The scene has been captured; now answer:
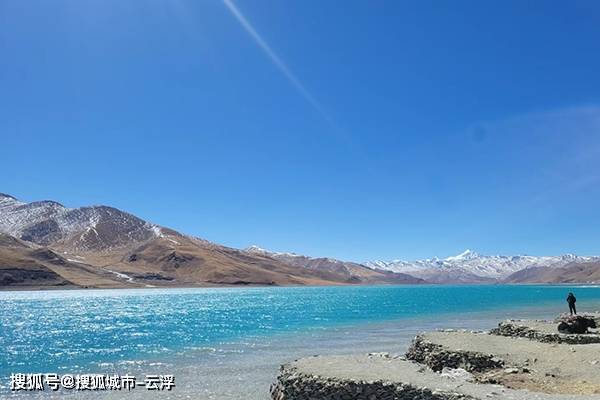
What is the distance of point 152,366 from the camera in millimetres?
36781

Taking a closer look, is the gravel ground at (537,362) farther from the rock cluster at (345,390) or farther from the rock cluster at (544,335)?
the rock cluster at (345,390)

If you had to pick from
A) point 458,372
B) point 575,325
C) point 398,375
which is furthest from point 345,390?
point 575,325

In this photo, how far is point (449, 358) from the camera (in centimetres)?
3003

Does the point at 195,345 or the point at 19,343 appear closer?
the point at 195,345

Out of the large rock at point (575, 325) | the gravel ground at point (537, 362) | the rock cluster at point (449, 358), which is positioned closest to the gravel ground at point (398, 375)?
the gravel ground at point (537, 362)

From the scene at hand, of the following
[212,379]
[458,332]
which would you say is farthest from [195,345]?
[458,332]

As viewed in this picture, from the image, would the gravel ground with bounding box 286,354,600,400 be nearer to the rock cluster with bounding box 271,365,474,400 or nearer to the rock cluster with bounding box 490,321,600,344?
the rock cluster with bounding box 271,365,474,400

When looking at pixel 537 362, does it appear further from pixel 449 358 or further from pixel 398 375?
pixel 398 375

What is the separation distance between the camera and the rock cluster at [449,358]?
28362 millimetres

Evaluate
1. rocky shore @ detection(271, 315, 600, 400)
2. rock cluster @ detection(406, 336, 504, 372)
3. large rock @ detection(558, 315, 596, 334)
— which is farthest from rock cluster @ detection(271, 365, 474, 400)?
large rock @ detection(558, 315, 596, 334)

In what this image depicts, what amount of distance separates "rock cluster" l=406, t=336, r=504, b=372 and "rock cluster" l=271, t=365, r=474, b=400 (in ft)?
32.2

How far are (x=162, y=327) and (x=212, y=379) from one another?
4210cm

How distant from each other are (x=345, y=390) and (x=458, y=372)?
26.0 ft

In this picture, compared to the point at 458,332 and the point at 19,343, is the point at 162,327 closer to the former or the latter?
the point at 19,343
